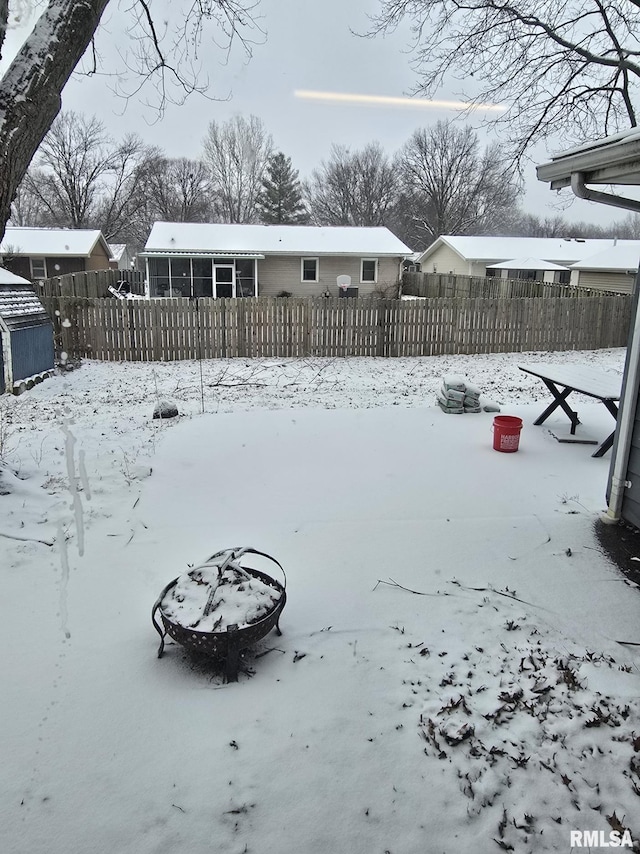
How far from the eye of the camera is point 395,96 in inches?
402

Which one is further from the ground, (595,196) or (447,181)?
(447,181)

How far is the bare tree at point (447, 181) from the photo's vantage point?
4788 centimetres

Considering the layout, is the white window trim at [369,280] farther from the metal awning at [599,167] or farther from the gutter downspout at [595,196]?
the gutter downspout at [595,196]

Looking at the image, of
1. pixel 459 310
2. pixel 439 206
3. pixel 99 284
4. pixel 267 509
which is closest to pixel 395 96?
pixel 459 310

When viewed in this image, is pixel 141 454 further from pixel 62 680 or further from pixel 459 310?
pixel 459 310

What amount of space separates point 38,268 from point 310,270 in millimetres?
16662

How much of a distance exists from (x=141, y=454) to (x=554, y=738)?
460 cm

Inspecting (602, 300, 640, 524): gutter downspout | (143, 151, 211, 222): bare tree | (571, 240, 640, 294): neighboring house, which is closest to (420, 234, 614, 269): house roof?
(571, 240, 640, 294): neighboring house

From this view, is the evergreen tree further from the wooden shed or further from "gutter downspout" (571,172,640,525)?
"gutter downspout" (571,172,640,525)

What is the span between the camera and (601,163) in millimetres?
3654

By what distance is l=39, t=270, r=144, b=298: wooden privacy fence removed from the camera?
17.1 m

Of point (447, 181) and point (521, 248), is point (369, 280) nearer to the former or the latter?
point (521, 248)

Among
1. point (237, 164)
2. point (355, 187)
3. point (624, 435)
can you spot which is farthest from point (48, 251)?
point (624, 435)

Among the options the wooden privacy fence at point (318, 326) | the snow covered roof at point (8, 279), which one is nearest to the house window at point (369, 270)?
the wooden privacy fence at point (318, 326)
